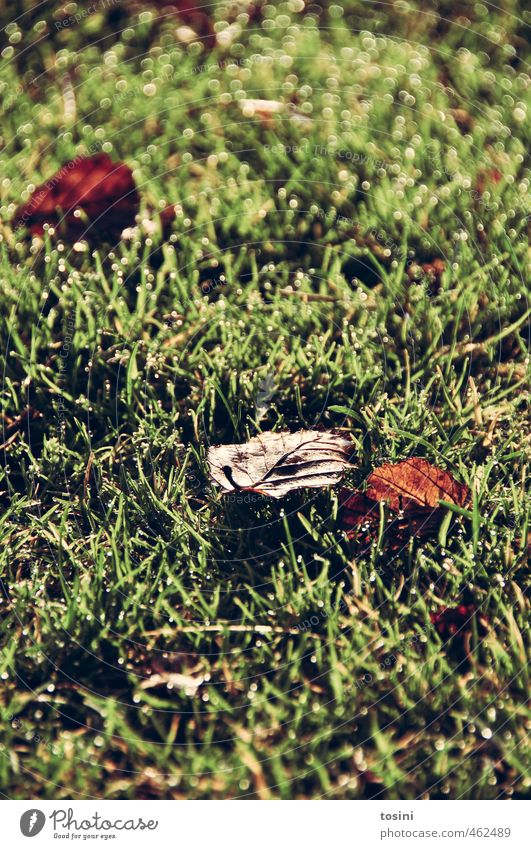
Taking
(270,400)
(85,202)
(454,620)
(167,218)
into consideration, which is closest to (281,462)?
(270,400)

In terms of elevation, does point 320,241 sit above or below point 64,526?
above

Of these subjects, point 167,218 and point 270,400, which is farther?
point 167,218

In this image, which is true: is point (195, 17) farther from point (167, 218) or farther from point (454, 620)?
point (454, 620)

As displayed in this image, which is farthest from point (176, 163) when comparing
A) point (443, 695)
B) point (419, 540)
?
point (443, 695)

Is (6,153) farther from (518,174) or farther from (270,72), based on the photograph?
(518,174)

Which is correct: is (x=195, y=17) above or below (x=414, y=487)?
above
